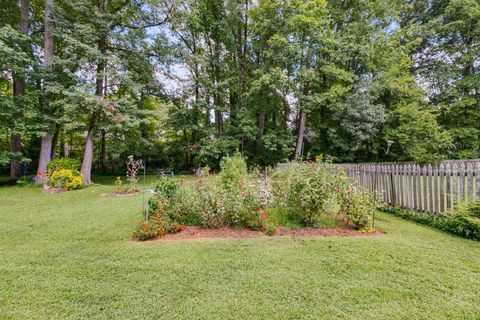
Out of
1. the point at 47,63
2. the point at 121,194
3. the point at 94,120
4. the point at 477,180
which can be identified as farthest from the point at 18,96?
the point at 477,180

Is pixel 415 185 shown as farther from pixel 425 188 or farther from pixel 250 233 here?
pixel 250 233

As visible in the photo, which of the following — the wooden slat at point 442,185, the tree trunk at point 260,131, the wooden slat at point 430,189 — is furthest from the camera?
the tree trunk at point 260,131

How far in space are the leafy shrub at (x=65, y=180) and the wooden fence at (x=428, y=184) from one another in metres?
9.26

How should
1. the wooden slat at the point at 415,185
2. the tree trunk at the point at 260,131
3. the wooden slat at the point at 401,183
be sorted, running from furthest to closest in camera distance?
the tree trunk at the point at 260,131
the wooden slat at the point at 401,183
the wooden slat at the point at 415,185

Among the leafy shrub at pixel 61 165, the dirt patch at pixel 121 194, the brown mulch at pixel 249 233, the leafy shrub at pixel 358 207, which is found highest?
the leafy shrub at pixel 61 165

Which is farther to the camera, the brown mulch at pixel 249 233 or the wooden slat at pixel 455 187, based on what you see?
the wooden slat at pixel 455 187

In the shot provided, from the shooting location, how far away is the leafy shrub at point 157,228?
11.3ft

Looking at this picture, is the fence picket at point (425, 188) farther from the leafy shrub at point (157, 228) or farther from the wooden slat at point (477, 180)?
the leafy shrub at point (157, 228)

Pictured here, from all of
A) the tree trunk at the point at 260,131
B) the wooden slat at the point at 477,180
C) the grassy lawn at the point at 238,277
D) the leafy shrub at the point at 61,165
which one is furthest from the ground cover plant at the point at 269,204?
the tree trunk at the point at 260,131

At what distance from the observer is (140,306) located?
1914 mm

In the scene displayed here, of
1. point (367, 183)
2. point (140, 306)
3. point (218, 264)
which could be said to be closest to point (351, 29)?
Answer: point (367, 183)

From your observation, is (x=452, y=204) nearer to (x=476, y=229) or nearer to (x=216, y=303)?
(x=476, y=229)

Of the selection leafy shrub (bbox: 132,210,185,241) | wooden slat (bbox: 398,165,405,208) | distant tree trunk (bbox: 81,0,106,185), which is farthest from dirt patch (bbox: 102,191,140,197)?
wooden slat (bbox: 398,165,405,208)

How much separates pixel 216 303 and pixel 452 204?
434cm
